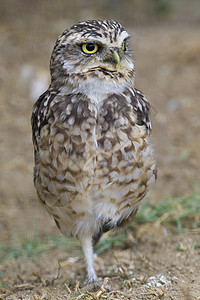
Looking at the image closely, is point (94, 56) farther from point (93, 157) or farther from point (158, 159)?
point (158, 159)

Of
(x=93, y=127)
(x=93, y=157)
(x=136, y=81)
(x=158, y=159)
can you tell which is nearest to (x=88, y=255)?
(x=93, y=157)

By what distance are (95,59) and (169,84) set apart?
4668mm

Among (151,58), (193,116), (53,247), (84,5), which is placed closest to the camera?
(53,247)

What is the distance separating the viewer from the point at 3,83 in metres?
7.50

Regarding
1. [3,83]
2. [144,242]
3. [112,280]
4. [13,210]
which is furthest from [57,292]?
[3,83]

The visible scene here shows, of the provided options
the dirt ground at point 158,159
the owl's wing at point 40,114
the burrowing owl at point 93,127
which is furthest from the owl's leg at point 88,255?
the owl's wing at point 40,114

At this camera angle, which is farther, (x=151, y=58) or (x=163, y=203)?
(x=151, y=58)

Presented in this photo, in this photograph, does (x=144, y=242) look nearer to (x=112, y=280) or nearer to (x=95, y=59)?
(x=112, y=280)

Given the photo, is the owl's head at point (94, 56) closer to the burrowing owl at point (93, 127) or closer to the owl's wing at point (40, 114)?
the burrowing owl at point (93, 127)

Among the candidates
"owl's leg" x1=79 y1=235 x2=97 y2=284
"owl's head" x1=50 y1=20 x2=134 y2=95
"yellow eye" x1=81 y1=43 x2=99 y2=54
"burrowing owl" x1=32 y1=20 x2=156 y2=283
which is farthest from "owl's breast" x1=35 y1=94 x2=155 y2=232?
"owl's leg" x1=79 y1=235 x2=97 y2=284

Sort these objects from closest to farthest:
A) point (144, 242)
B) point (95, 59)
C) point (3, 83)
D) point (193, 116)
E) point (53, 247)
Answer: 1. point (95, 59)
2. point (144, 242)
3. point (53, 247)
4. point (193, 116)
5. point (3, 83)

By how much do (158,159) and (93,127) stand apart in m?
2.06

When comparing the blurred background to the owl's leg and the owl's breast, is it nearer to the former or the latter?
the owl's leg

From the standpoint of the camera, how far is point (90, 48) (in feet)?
10.1
